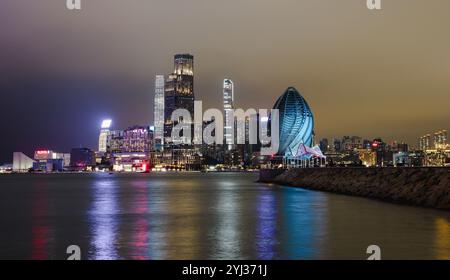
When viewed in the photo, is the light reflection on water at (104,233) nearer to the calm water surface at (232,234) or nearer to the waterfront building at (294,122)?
the calm water surface at (232,234)

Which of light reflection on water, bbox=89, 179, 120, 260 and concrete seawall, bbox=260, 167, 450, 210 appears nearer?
light reflection on water, bbox=89, 179, 120, 260

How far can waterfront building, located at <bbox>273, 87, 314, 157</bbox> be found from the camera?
16162 centimetres

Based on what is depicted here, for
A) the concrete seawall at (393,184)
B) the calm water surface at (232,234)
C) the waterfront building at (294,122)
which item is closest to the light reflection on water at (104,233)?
the calm water surface at (232,234)

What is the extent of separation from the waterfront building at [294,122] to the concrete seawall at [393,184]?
82.7m

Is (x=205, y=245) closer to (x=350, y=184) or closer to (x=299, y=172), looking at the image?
(x=350, y=184)

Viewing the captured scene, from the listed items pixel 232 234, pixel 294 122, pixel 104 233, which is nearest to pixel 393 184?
pixel 232 234

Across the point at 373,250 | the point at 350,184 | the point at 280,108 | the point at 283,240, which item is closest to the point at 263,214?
the point at 283,240

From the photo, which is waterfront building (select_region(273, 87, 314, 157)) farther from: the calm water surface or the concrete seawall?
the calm water surface

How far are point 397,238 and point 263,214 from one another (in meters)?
13.0

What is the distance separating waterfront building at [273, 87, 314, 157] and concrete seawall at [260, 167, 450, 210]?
82681 mm

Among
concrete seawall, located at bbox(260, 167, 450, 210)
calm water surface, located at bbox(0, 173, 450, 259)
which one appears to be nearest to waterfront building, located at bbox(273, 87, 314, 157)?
concrete seawall, located at bbox(260, 167, 450, 210)

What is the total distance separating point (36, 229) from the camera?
26328mm

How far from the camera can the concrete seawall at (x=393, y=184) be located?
35.9 m

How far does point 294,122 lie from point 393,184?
120m
